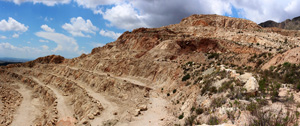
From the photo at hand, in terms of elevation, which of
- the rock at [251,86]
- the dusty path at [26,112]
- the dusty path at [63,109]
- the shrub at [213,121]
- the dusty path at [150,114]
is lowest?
the dusty path at [26,112]

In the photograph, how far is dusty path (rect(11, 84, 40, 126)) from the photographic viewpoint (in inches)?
913

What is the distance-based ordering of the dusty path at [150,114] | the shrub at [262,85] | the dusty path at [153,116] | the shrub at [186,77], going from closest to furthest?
the shrub at [262,85], the dusty path at [153,116], the dusty path at [150,114], the shrub at [186,77]

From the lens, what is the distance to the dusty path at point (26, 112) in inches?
913

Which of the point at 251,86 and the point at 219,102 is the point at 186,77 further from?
the point at 251,86

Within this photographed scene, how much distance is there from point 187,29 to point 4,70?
212 feet

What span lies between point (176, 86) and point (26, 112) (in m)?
25.0

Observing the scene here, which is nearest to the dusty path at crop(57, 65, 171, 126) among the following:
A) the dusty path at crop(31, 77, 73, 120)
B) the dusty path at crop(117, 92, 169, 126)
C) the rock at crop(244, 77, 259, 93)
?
the dusty path at crop(117, 92, 169, 126)

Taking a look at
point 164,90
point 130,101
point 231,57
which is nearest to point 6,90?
point 130,101

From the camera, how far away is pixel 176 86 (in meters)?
21.4

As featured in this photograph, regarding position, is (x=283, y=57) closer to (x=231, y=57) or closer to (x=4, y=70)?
(x=231, y=57)

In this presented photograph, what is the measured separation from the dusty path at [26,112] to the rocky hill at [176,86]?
15 centimetres

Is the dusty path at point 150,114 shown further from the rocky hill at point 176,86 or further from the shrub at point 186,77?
the shrub at point 186,77

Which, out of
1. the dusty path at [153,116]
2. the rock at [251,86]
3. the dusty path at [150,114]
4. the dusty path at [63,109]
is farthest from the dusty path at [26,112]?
the rock at [251,86]

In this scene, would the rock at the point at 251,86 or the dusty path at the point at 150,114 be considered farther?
the dusty path at the point at 150,114
